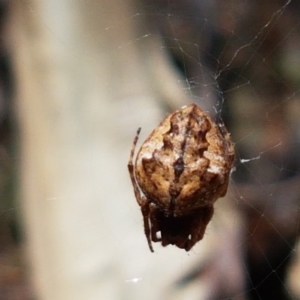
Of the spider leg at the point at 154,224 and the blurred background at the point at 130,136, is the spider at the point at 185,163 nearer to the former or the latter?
the spider leg at the point at 154,224

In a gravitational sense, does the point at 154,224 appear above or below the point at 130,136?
below

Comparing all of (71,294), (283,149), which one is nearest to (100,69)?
(283,149)

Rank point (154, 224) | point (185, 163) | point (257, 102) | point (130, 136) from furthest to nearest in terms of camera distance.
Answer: point (130, 136) → point (257, 102) → point (154, 224) → point (185, 163)

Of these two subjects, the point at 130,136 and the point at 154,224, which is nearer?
the point at 154,224

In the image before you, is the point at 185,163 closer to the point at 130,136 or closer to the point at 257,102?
the point at 257,102

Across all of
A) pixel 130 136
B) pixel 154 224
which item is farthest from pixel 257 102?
pixel 154 224

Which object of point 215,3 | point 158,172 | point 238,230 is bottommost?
point 238,230

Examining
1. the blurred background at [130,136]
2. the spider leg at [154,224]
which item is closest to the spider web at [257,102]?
the blurred background at [130,136]

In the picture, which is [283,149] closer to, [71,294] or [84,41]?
[84,41]
